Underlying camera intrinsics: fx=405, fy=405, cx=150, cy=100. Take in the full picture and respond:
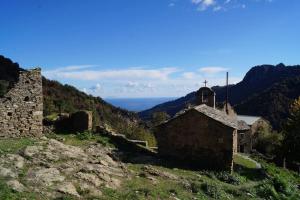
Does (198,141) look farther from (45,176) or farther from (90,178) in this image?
(45,176)

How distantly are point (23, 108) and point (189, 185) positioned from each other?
940cm

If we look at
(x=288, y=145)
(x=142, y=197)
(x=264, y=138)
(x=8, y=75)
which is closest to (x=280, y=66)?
(x=264, y=138)

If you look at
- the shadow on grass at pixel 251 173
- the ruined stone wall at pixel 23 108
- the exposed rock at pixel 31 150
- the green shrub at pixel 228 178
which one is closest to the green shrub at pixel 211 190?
the green shrub at pixel 228 178

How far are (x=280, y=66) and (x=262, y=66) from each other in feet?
33.0

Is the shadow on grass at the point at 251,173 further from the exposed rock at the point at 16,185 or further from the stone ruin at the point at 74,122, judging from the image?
the exposed rock at the point at 16,185

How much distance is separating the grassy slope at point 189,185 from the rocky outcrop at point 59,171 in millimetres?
490

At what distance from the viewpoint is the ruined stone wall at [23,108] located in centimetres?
2014

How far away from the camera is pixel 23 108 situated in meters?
21.0

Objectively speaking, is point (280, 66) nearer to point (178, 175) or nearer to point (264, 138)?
point (264, 138)

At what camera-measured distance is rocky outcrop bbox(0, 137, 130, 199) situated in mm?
14109

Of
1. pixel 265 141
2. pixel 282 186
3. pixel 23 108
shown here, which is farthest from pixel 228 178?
pixel 265 141

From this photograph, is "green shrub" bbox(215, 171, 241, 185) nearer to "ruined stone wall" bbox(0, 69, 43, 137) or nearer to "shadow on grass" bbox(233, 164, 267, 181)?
"shadow on grass" bbox(233, 164, 267, 181)

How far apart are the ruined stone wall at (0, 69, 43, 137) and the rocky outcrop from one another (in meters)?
1.52

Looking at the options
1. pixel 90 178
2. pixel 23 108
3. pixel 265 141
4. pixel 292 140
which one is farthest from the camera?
pixel 265 141
